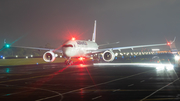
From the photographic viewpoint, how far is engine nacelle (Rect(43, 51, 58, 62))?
41.9 metres

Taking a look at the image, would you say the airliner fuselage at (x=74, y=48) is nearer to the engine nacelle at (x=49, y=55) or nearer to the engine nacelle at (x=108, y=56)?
the engine nacelle at (x=49, y=55)

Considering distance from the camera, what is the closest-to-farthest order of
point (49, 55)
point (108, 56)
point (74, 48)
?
point (74, 48) < point (49, 55) < point (108, 56)

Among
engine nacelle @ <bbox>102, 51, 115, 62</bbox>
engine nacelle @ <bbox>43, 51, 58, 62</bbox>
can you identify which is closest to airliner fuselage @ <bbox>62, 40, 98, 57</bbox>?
engine nacelle @ <bbox>43, 51, 58, 62</bbox>

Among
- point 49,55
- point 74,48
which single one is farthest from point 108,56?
point 49,55

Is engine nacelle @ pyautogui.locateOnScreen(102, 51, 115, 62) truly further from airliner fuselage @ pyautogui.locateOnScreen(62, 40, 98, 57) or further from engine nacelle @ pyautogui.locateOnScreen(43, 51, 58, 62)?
engine nacelle @ pyautogui.locateOnScreen(43, 51, 58, 62)

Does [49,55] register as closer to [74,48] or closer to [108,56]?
[74,48]

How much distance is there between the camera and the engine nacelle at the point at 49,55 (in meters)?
41.9

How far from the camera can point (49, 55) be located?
42.3 meters

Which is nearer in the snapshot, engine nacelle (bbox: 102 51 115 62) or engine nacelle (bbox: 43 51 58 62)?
engine nacelle (bbox: 43 51 58 62)

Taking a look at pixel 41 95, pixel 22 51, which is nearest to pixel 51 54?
pixel 41 95

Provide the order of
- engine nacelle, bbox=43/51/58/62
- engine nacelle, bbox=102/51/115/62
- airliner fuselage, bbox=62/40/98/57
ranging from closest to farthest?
airliner fuselage, bbox=62/40/98/57 → engine nacelle, bbox=43/51/58/62 → engine nacelle, bbox=102/51/115/62

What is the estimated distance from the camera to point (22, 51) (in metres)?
164

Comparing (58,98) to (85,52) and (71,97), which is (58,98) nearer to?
(71,97)

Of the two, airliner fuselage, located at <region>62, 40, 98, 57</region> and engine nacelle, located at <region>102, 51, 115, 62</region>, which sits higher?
airliner fuselage, located at <region>62, 40, 98, 57</region>
